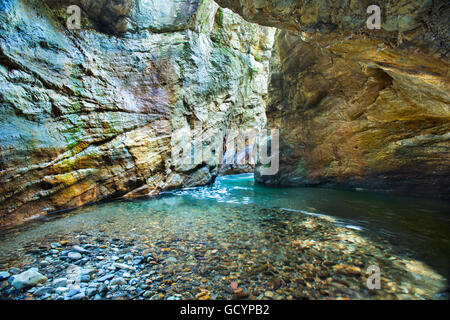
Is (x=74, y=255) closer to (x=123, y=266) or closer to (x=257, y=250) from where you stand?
(x=123, y=266)

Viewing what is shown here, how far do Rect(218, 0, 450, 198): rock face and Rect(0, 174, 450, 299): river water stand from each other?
2671 millimetres

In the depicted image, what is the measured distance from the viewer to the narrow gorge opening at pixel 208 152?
2.53 metres

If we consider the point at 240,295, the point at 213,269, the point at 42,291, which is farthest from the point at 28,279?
the point at 240,295

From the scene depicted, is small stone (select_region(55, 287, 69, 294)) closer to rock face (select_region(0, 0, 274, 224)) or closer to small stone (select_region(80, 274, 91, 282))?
small stone (select_region(80, 274, 91, 282))

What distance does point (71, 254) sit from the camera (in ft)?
9.83

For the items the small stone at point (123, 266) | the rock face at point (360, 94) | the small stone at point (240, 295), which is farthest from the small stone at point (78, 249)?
the rock face at point (360, 94)

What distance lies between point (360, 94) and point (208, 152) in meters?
7.93

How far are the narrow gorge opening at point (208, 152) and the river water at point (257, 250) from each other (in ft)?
0.09

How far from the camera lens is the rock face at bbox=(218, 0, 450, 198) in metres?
3.38

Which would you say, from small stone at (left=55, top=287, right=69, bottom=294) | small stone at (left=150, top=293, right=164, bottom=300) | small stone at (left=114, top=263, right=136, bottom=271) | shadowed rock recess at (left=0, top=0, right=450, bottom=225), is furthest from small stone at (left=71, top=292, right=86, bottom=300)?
shadowed rock recess at (left=0, top=0, right=450, bottom=225)

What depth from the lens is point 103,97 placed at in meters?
7.21

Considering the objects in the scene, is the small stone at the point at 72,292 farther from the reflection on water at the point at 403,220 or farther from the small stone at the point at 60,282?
the reflection on water at the point at 403,220
